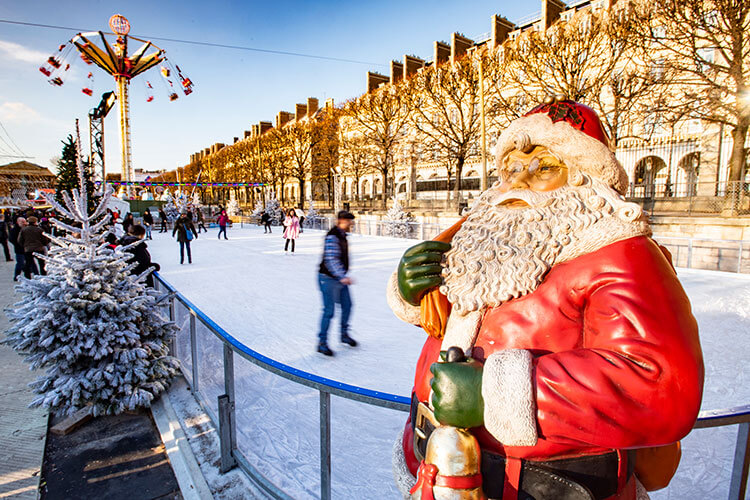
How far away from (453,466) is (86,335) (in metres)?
3.54

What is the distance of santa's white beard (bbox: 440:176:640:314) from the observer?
1059 millimetres

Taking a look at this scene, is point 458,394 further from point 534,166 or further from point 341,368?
point 341,368

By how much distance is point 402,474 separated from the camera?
1333 millimetres

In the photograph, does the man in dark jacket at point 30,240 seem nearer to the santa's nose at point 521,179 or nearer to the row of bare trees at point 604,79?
the santa's nose at point 521,179

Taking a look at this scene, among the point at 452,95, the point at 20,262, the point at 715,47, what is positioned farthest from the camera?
the point at 452,95

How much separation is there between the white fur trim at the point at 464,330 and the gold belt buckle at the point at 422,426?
0.19 metres

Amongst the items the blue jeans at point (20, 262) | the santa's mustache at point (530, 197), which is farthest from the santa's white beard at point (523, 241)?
the blue jeans at point (20, 262)

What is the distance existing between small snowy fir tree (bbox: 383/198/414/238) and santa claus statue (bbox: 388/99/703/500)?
1530cm

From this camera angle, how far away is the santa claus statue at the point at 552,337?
84cm

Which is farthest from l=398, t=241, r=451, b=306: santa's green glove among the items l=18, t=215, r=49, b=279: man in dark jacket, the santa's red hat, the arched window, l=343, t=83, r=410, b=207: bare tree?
l=343, t=83, r=410, b=207: bare tree

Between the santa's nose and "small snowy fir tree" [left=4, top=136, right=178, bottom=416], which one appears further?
"small snowy fir tree" [left=4, top=136, right=178, bottom=416]

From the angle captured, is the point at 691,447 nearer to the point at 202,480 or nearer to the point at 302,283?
the point at 202,480

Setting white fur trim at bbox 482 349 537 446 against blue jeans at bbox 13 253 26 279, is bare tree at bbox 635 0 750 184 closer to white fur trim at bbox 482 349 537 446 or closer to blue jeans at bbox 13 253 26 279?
white fur trim at bbox 482 349 537 446

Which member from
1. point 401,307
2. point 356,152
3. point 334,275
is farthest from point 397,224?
point 401,307
